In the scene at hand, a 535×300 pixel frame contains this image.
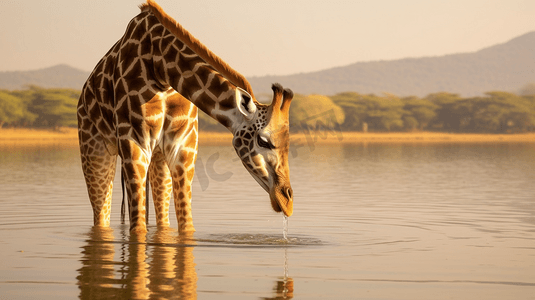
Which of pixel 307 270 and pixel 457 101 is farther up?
pixel 457 101

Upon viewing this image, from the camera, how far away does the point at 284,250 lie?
984 cm

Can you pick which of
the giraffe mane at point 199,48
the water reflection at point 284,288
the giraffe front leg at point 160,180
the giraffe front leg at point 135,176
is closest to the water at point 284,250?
the water reflection at point 284,288

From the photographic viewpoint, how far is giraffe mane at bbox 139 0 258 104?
9242 millimetres

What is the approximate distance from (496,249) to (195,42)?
4.55m

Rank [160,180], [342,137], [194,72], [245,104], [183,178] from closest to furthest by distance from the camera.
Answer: [245,104] < [194,72] < [183,178] < [160,180] < [342,137]

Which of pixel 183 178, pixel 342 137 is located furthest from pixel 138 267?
pixel 342 137

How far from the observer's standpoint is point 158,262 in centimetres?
879

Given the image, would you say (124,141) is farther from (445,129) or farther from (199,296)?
(445,129)

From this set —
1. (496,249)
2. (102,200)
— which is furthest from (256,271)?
(102,200)

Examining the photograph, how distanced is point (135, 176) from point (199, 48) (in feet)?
6.18

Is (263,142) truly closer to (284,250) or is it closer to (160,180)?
(284,250)

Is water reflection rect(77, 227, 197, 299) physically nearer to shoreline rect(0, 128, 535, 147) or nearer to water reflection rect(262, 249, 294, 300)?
water reflection rect(262, 249, 294, 300)

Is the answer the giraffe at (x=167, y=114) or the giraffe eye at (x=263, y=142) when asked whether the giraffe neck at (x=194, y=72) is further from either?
the giraffe eye at (x=263, y=142)

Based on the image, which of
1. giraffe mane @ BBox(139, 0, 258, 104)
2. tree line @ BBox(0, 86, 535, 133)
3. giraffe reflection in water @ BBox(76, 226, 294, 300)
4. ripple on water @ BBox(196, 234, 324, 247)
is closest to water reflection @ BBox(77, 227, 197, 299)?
giraffe reflection in water @ BBox(76, 226, 294, 300)
